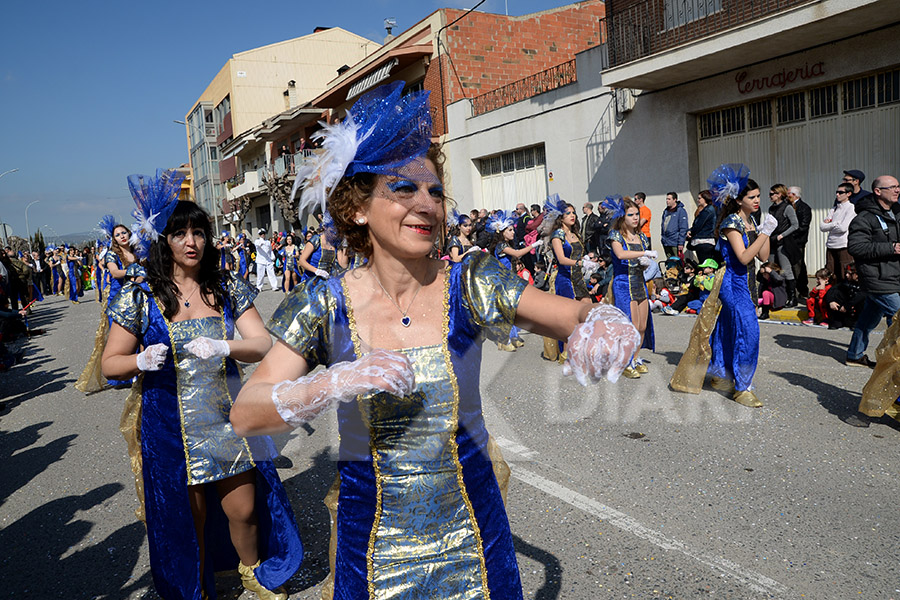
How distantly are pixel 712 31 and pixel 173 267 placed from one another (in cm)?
1218

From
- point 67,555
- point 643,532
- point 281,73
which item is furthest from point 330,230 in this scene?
point 281,73

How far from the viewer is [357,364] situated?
1559mm

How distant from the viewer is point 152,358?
3000 millimetres

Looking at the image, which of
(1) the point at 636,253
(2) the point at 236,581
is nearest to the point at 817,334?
(1) the point at 636,253

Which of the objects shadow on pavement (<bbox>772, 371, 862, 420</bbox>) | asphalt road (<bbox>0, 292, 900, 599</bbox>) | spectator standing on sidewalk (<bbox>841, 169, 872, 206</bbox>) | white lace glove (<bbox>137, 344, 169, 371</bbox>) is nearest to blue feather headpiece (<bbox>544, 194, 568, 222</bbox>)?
asphalt road (<bbox>0, 292, 900, 599</bbox>)

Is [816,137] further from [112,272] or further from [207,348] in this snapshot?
[207,348]

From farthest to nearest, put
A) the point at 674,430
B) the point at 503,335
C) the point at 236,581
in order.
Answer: the point at 674,430 → the point at 236,581 → the point at 503,335

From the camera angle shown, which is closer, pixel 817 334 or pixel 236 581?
pixel 236 581

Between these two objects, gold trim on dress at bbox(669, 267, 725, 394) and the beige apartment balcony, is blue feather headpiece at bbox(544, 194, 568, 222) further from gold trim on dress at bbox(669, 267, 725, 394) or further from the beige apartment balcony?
the beige apartment balcony

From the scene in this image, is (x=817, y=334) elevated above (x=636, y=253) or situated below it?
below

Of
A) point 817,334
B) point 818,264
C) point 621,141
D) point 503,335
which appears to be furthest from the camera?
point 621,141

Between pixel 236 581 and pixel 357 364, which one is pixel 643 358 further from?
pixel 357 364

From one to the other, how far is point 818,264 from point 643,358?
642cm

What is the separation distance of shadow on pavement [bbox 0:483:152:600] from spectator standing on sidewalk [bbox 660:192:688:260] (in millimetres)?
10300
